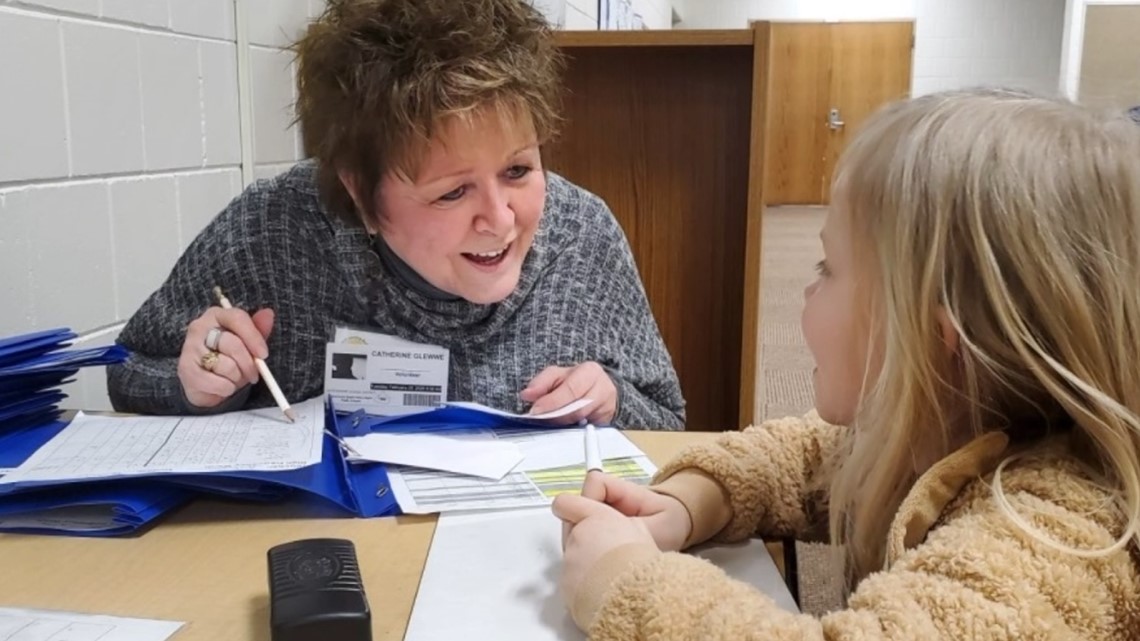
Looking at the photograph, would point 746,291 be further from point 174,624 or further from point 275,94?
point 174,624

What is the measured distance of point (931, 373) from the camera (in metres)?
0.66

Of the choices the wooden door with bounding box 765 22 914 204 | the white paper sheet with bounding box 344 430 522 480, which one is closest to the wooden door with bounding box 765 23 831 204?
the wooden door with bounding box 765 22 914 204

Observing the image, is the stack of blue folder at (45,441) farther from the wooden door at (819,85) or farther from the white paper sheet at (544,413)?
the wooden door at (819,85)

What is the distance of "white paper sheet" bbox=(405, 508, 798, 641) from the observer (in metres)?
0.67

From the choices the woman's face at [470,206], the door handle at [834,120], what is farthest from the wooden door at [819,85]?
the woman's face at [470,206]

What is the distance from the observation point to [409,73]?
1.13 metres

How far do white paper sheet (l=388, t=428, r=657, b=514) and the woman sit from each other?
92 mm

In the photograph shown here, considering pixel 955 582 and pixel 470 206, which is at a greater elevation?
pixel 470 206

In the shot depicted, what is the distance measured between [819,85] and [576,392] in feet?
24.4

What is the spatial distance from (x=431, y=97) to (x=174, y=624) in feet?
2.09

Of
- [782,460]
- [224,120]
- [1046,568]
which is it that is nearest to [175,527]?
[782,460]

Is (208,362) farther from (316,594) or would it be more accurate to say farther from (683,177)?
(683,177)

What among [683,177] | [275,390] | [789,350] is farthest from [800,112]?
[275,390]

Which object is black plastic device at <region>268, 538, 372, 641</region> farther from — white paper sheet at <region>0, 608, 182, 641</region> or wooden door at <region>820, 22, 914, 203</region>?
wooden door at <region>820, 22, 914, 203</region>
